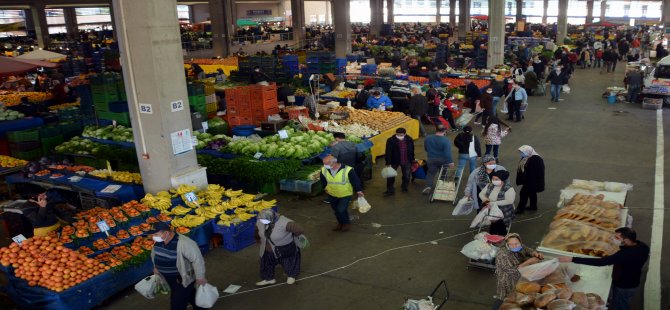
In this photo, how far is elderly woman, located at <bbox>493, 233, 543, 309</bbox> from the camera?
20.4ft

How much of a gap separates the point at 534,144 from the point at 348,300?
9.84 metres

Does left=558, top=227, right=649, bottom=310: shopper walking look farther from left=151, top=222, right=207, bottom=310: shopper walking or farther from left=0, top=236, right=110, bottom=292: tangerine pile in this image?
left=0, top=236, right=110, bottom=292: tangerine pile

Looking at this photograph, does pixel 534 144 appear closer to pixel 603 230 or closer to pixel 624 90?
pixel 603 230

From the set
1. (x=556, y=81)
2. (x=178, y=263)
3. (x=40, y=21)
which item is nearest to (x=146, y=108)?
(x=178, y=263)

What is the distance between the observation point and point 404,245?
29.6 ft

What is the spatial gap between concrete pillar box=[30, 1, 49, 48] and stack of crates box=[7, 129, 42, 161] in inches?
1202

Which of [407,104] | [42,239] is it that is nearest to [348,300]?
[42,239]

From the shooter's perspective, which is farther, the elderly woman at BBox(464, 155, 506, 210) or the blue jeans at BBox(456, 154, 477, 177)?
the blue jeans at BBox(456, 154, 477, 177)

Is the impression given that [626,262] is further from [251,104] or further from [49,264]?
[251,104]

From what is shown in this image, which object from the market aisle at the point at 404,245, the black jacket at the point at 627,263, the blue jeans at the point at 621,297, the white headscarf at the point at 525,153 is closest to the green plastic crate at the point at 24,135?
the market aisle at the point at 404,245

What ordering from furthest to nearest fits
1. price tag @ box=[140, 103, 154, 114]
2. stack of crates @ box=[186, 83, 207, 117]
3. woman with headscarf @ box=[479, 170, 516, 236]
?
stack of crates @ box=[186, 83, 207, 117]
price tag @ box=[140, 103, 154, 114]
woman with headscarf @ box=[479, 170, 516, 236]

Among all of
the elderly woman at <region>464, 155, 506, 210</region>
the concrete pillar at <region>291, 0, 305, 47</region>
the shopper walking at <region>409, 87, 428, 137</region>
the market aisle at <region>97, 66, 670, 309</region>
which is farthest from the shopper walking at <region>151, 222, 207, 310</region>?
the concrete pillar at <region>291, 0, 305, 47</region>

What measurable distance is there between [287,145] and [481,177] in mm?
4843

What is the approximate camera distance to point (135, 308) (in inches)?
293
